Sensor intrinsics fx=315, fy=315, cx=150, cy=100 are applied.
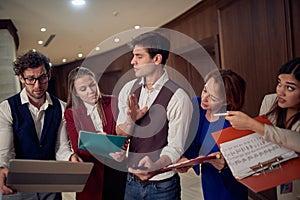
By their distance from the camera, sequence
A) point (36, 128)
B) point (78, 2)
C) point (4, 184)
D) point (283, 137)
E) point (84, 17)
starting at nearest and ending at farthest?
1. point (283, 137)
2. point (4, 184)
3. point (36, 128)
4. point (78, 2)
5. point (84, 17)

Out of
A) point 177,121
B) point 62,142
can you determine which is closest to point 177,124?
point 177,121

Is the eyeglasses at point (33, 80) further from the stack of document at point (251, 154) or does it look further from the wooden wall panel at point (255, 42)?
the wooden wall panel at point (255, 42)

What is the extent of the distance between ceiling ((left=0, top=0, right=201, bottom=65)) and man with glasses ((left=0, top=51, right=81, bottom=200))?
56.6 inches

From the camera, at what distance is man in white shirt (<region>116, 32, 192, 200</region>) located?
1030 millimetres

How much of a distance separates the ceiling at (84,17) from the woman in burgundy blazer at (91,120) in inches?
58.0

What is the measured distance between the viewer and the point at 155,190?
1.10 m

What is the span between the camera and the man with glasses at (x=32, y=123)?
119 cm

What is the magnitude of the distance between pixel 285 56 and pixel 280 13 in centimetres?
27

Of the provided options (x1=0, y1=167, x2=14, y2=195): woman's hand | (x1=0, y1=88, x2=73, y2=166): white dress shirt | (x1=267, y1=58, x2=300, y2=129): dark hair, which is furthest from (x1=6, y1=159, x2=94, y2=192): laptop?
(x1=267, y1=58, x2=300, y2=129): dark hair

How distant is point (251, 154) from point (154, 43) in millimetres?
483

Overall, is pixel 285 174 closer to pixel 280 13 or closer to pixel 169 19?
pixel 280 13

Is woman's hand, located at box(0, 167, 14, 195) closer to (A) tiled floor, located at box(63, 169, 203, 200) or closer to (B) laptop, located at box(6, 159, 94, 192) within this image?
(B) laptop, located at box(6, 159, 94, 192)

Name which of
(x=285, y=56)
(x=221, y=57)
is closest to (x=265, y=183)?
(x=285, y=56)

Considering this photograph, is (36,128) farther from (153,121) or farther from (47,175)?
(153,121)
